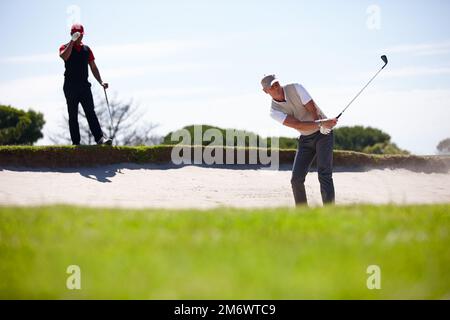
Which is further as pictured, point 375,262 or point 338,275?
point 375,262

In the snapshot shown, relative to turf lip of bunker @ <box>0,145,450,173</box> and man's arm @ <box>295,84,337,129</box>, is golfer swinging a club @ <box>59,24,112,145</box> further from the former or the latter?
man's arm @ <box>295,84,337,129</box>

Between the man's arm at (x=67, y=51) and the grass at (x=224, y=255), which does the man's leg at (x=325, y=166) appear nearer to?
the grass at (x=224, y=255)

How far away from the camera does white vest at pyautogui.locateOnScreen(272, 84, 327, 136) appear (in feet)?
28.8

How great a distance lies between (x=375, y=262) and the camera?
3.60m

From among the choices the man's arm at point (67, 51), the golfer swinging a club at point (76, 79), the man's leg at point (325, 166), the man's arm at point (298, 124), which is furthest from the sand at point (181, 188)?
the man's arm at point (67, 51)

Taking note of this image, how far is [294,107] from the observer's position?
29.1 feet

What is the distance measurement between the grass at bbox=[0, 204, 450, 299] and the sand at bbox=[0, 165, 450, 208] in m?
4.56

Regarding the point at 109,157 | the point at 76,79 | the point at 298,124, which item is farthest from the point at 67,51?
the point at 298,124

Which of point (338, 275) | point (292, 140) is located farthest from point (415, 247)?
point (292, 140)

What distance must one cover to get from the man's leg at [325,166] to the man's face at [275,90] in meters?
0.99

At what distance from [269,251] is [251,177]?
9590mm

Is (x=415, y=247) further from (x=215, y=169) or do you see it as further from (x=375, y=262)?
(x=215, y=169)

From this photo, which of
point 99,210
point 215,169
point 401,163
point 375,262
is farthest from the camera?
point 401,163

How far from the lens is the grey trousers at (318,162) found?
346 inches
